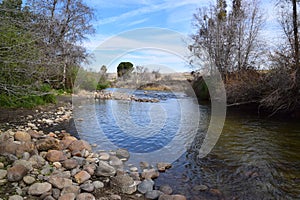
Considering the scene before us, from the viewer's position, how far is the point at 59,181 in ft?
10.0

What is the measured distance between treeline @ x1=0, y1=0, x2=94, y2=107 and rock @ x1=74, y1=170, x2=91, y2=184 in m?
1.47

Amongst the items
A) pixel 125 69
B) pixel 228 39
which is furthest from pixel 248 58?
pixel 125 69

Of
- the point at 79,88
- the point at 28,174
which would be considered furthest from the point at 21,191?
the point at 79,88

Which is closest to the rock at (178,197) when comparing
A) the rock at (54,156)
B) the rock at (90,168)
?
the rock at (90,168)

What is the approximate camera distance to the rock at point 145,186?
3.12 meters

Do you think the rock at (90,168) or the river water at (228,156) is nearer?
the river water at (228,156)

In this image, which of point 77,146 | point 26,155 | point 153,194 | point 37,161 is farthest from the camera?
point 77,146

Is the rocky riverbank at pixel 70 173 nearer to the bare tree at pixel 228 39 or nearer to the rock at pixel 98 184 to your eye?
the rock at pixel 98 184

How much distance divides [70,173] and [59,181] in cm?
44

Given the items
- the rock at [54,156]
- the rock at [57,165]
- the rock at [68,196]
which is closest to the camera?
the rock at [68,196]

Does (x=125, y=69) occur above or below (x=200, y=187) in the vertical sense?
above

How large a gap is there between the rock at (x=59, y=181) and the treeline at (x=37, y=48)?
4.70 ft

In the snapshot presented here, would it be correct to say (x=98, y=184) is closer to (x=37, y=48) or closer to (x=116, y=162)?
(x=116, y=162)

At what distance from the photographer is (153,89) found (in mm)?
31016
